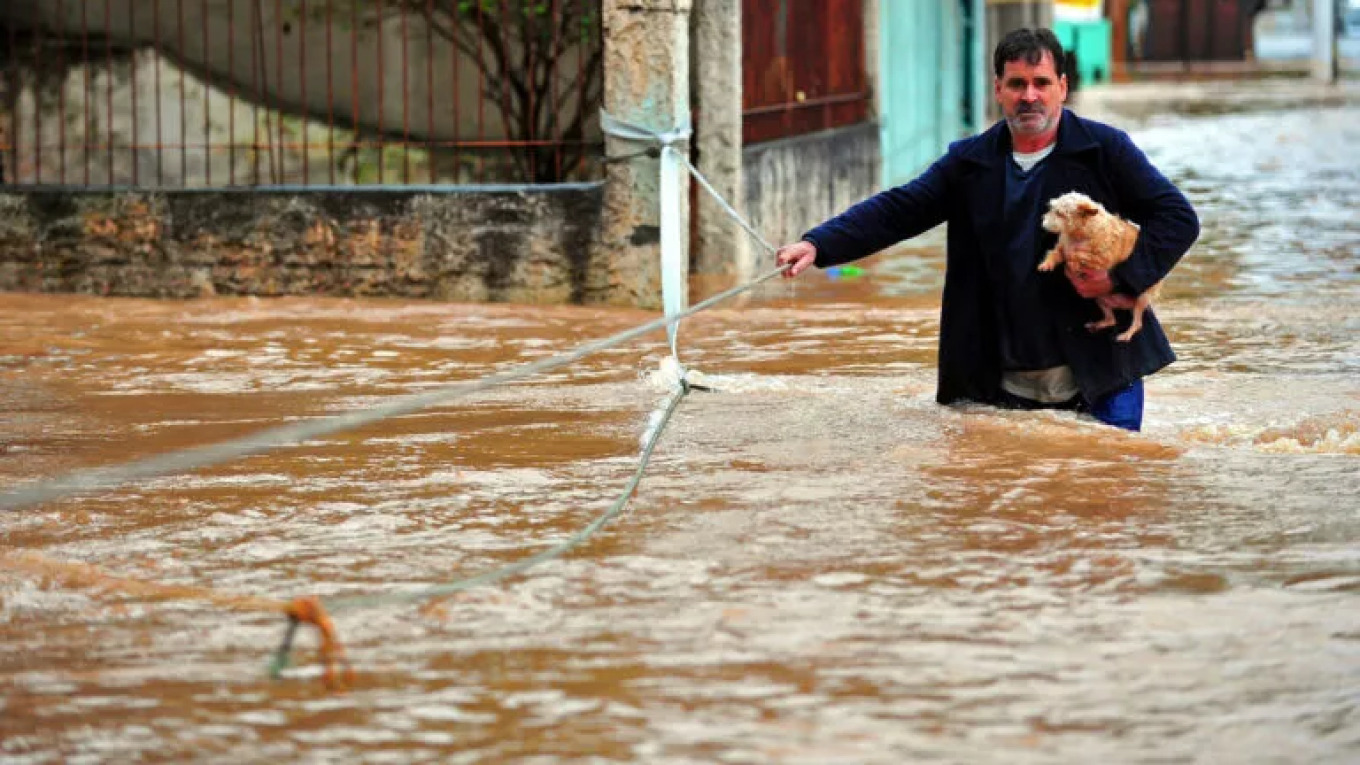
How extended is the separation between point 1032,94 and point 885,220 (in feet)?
2.29

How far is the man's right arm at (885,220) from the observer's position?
6844 millimetres

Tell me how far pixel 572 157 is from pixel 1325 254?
14.9ft

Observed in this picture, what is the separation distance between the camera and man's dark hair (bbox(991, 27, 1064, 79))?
6379 millimetres

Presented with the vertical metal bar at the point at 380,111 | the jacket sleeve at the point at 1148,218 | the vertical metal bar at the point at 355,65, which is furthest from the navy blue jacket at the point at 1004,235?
the vertical metal bar at the point at 355,65

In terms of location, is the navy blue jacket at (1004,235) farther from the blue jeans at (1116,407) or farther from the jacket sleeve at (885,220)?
the blue jeans at (1116,407)

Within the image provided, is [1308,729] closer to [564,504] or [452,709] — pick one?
[452,709]

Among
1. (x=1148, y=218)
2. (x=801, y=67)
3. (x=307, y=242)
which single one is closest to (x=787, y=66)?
(x=801, y=67)

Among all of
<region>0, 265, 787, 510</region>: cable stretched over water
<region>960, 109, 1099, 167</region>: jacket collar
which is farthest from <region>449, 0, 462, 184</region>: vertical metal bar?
<region>960, 109, 1099, 167</region>: jacket collar

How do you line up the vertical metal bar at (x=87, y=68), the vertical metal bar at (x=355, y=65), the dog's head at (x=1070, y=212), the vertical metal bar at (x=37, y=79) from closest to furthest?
the dog's head at (x=1070, y=212) < the vertical metal bar at (x=355, y=65) < the vertical metal bar at (x=37, y=79) < the vertical metal bar at (x=87, y=68)

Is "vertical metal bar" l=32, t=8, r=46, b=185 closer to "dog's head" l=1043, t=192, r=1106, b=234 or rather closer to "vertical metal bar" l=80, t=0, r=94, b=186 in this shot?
"vertical metal bar" l=80, t=0, r=94, b=186

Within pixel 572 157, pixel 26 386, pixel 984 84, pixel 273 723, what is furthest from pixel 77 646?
pixel 984 84

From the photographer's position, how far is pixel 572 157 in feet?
40.7

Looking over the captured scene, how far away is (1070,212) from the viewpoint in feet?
20.8

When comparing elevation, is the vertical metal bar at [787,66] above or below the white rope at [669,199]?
above
